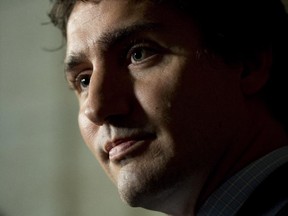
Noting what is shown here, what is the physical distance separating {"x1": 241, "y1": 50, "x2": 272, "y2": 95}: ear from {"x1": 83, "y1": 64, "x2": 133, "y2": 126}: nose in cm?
28

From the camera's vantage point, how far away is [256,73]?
0.97 m

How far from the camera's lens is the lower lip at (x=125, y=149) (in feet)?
2.89

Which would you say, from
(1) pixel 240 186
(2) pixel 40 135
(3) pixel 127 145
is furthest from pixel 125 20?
(2) pixel 40 135

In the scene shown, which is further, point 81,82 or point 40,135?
point 40,135

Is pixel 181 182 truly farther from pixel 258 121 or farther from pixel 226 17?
pixel 226 17

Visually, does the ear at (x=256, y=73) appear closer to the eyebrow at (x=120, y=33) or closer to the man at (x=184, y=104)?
the man at (x=184, y=104)

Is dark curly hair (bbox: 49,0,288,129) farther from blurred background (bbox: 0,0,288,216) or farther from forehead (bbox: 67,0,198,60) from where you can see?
blurred background (bbox: 0,0,288,216)

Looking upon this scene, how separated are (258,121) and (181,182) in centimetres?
24

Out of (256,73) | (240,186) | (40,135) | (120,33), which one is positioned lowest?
(40,135)

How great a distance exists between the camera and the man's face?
34.1 inches

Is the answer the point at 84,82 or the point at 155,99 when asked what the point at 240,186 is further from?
the point at 84,82

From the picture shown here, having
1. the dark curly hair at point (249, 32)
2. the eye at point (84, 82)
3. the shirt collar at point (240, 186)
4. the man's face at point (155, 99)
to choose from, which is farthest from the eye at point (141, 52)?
the shirt collar at point (240, 186)

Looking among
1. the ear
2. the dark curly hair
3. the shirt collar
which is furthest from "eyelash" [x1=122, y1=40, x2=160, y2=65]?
the shirt collar

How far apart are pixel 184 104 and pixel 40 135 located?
0.95 meters
